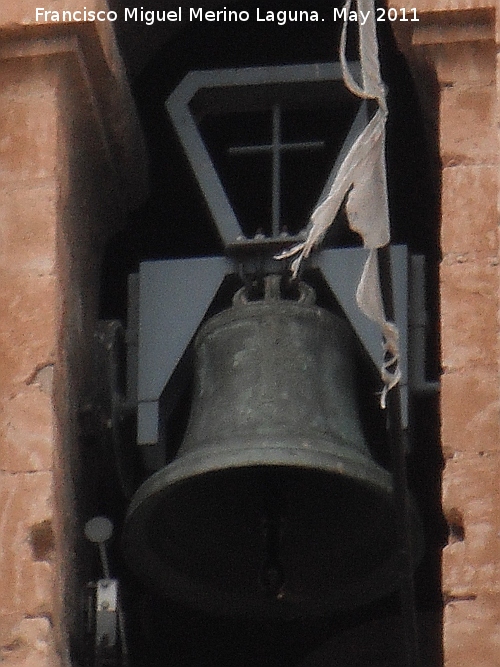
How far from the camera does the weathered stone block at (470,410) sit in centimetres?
506

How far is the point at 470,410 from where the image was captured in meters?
5.10

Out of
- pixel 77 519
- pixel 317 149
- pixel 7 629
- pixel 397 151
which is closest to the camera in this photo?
pixel 7 629

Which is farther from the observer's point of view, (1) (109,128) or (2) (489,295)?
(1) (109,128)

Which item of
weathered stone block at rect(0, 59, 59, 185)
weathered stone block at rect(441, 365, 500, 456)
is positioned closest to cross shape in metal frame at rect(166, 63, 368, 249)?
weathered stone block at rect(0, 59, 59, 185)

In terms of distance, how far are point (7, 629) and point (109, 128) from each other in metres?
1.27

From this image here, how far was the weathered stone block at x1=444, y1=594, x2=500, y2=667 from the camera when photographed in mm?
4836

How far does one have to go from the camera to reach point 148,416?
211 inches

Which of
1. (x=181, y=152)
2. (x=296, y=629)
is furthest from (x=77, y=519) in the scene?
(x=181, y=152)

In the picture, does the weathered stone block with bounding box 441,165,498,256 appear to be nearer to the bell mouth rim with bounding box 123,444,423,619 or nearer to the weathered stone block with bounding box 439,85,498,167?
the weathered stone block with bounding box 439,85,498,167

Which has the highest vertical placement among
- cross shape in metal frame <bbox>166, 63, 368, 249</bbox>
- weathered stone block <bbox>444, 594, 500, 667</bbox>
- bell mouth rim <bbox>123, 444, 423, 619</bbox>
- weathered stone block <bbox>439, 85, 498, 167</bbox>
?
cross shape in metal frame <bbox>166, 63, 368, 249</bbox>

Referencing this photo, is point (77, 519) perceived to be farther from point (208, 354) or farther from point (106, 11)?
point (106, 11)

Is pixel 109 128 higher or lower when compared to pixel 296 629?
higher

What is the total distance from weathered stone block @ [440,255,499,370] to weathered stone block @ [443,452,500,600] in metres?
0.21

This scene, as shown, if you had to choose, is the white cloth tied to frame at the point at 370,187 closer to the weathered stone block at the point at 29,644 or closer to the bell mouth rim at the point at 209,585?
the bell mouth rim at the point at 209,585
